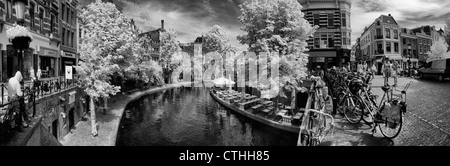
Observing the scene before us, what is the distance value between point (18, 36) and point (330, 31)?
33176mm

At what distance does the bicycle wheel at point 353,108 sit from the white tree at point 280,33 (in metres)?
7.51

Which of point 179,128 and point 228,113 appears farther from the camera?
point 228,113

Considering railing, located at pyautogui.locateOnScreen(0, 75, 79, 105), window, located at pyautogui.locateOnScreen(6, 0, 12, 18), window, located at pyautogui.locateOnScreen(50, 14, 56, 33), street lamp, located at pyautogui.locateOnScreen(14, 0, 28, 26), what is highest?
window, located at pyautogui.locateOnScreen(50, 14, 56, 33)

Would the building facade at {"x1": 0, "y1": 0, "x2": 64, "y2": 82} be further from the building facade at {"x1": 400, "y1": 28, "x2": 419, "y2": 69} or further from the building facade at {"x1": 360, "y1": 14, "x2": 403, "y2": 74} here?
the building facade at {"x1": 400, "y1": 28, "x2": 419, "y2": 69}

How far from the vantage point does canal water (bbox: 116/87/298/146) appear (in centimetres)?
Result: 1647

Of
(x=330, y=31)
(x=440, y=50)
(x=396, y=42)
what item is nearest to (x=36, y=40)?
(x=330, y=31)

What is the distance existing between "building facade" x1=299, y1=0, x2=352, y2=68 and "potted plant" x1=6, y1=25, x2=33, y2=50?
30701mm

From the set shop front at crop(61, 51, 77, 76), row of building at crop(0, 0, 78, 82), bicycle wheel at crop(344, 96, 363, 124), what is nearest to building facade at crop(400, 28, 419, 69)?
bicycle wheel at crop(344, 96, 363, 124)

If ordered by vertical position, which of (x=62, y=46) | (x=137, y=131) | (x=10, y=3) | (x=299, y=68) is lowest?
(x=137, y=131)
